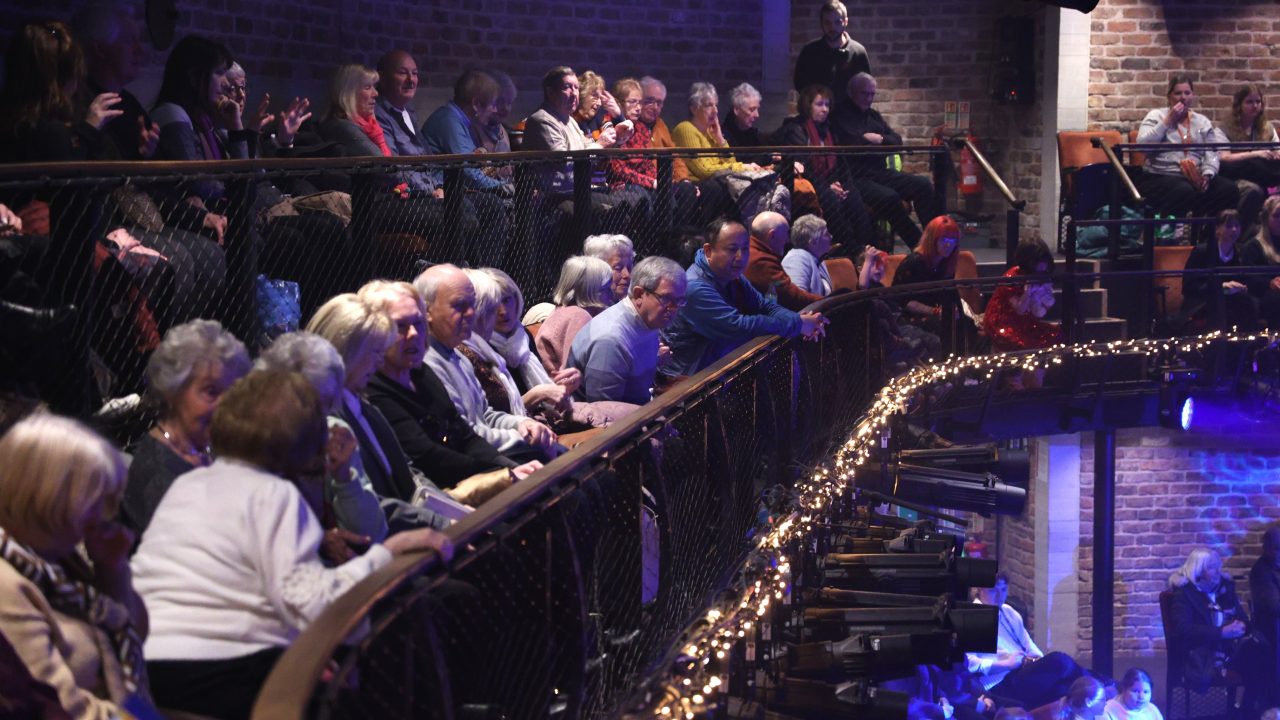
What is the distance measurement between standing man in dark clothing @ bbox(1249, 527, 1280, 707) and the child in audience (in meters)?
1.43

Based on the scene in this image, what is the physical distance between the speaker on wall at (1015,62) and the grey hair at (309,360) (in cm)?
1145

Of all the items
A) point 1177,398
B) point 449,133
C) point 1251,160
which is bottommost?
point 1177,398

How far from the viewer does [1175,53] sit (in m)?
13.8

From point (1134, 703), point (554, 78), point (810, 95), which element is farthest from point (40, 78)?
point (1134, 703)

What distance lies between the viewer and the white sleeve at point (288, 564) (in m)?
2.69

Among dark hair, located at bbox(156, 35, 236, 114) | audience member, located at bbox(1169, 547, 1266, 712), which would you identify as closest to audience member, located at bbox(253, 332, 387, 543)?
dark hair, located at bbox(156, 35, 236, 114)

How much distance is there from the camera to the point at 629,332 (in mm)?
5797

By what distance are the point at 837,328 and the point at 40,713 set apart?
20.3ft

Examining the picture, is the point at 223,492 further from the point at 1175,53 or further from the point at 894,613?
the point at 1175,53

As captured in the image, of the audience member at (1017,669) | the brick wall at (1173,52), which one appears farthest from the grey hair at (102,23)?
the brick wall at (1173,52)

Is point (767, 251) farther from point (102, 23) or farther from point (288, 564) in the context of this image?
point (288, 564)

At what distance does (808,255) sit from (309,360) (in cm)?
584

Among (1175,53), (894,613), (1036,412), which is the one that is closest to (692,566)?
(894,613)

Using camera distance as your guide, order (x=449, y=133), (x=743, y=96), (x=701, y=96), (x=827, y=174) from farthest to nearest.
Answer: (x=743, y=96)
(x=827, y=174)
(x=701, y=96)
(x=449, y=133)
